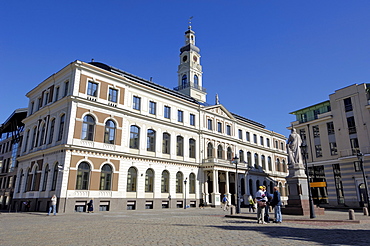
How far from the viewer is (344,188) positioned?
1348 inches

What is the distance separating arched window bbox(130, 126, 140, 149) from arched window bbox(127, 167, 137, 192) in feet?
9.64

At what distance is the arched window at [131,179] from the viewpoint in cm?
3234

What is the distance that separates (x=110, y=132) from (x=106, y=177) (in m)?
5.33

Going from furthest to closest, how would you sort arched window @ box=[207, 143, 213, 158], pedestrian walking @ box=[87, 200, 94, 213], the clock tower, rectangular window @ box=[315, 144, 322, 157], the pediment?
the clock tower → the pediment → arched window @ box=[207, 143, 213, 158] → rectangular window @ box=[315, 144, 322, 157] → pedestrian walking @ box=[87, 200, 94, 213]

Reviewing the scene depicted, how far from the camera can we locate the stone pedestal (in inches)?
744

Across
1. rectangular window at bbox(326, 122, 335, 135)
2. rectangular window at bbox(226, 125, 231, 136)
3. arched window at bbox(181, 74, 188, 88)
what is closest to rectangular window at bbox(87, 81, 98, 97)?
arched window at bbox(181, 74, 188, 88)

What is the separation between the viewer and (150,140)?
36.1 metres

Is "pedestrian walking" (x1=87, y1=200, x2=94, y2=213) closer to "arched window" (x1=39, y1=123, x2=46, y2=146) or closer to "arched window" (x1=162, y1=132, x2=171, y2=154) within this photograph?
"arched window" (x1=39, y1=123, x2=46, y2=146)

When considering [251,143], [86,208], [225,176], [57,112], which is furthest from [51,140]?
[251,143]

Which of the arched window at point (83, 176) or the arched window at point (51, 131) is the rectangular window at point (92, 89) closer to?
the arched window at point (51, 131)

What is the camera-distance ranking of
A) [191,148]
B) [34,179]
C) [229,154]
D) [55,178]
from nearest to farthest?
1. [55,178]
2. [34,179]
3. [191,148]
4. [229,154]

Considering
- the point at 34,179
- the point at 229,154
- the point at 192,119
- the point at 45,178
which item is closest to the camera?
the point at 45,178

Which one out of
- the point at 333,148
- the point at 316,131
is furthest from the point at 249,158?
the point at 333,148

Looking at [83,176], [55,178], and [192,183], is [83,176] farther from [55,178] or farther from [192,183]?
[192,183]
